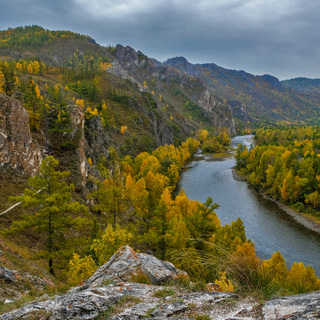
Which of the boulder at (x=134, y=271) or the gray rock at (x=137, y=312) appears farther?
the boulder at (x=134, y=271)

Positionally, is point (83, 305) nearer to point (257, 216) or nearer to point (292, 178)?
Answer: point (257, 216)

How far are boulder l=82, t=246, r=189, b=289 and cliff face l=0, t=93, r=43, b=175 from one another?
24870 mm

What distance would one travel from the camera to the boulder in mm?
8664

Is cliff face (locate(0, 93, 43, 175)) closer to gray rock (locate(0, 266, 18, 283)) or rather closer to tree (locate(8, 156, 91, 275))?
tree (locate(8, 156, 91, 275))

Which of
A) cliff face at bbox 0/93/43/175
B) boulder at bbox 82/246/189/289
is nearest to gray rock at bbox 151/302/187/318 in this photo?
boulder at bbox 82/246/189/289

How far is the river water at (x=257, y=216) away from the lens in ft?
121

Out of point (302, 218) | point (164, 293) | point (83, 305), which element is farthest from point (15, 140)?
point (302, 218)

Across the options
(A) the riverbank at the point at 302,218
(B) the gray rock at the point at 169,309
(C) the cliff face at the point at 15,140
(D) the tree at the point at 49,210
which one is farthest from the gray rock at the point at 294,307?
(A) the riverbank at the point at 302,218

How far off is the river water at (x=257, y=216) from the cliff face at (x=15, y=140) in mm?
34060

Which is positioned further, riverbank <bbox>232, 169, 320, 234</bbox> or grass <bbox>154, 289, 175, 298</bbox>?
riverbank <bbox>232, 169, 320, 234</bbox>

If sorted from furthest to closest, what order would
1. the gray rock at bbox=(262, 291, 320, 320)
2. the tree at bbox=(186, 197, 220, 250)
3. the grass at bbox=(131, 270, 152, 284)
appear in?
the tree at bbox=(186, 197, 220, 250) → the grass at bbox=(131, 270, 152, 284) → the gray rock at bbox=(262, 291, 320, 320)

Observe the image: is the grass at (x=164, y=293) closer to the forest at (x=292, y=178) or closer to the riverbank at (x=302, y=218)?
the riverbank at (x=302, y=218)

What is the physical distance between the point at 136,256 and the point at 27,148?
92.0 feet

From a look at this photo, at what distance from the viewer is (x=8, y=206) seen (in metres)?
24.2
